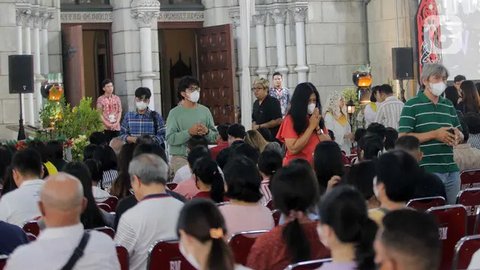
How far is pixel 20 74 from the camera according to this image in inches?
666

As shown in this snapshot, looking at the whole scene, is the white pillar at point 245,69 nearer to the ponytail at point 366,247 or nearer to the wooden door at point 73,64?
the wooden door at point 73,64

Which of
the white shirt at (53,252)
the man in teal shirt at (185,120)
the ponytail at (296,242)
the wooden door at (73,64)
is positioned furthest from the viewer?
the wooden door at (73,64)

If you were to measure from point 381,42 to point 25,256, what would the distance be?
1758 centimetres

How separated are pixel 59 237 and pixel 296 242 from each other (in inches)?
45.1

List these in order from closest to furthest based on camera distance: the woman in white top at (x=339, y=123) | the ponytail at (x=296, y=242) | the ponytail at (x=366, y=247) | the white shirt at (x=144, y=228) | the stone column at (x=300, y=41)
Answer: the ponytail at (x=366, y=247) < the ponytail at (x=296, y=242) < the white shirt at (x=144, y=228) < the woman in white top at (x=339, y=123) < the stone column at (x=300, y=41)

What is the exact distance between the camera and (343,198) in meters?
4.60

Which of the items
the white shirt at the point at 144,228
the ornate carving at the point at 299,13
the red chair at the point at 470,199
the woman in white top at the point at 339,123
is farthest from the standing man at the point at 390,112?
the white shirt at the point at 144,228

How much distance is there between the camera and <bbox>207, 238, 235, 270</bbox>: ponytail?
437 centimetres

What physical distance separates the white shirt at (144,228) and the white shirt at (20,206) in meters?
1.44

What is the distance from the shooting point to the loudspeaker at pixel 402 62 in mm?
20438

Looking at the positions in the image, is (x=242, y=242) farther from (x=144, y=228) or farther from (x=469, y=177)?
(x=469, y=177)

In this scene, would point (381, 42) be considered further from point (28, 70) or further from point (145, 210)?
point (145, 210)

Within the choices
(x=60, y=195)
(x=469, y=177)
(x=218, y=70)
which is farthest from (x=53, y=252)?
(x=218, y=70)

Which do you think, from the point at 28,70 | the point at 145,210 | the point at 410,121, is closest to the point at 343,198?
the point at 145,210
